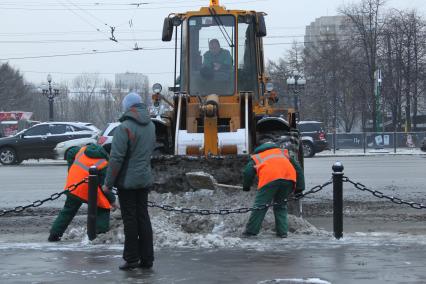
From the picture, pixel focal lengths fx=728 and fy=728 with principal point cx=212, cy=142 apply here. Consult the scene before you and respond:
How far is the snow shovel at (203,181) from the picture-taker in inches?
430

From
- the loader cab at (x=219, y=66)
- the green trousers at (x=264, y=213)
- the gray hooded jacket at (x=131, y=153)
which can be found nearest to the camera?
the gray hooded jacket at (x=131, y=153)

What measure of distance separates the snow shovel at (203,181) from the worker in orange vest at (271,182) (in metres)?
A: 0.79

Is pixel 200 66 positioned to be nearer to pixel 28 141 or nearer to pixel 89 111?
pixel 28 141

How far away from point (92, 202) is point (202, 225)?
163 centimetres

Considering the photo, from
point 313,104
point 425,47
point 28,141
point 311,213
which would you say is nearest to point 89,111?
point 313,104

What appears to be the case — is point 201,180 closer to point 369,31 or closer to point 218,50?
point 218,50

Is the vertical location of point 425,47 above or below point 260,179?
above

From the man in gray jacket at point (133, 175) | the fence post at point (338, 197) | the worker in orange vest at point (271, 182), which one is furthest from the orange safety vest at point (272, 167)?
the man in gray jacket at point (133, 175)

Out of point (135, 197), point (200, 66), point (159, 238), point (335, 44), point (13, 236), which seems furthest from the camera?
point (335, 44)

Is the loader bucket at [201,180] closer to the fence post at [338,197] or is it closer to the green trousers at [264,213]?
the green trousers at [264,213]

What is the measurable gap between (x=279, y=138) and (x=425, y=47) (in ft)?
151

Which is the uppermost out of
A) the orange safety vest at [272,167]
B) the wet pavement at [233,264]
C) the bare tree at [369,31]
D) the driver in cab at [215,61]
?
the bare tree at [369,31]

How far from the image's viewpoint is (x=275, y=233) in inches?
401

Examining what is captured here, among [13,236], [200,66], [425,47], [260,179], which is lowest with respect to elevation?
[13,236]
